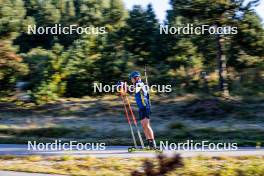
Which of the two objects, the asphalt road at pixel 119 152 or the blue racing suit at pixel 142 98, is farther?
the blue racing suit at pixel 142 98

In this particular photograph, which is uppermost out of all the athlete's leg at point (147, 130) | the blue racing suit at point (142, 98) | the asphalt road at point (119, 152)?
the blue racing suit at point (142, 98)

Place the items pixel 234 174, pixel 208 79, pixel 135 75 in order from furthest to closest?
pixel 208 79 → pixel 135 75 → pixel 234 174

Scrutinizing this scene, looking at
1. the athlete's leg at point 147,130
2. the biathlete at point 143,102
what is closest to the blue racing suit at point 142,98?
the biathlete at point 143,102

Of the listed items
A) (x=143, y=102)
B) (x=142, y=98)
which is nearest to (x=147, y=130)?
(x=143, y=102)

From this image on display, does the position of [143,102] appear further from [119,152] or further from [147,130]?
[119,152]

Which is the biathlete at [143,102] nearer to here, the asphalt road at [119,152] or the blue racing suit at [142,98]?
the blue racing suit at [142,98]

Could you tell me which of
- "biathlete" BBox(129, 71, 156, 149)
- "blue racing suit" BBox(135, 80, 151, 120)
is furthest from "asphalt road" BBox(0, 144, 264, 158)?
"blue racing suit" BBox(135, 80, 151, 120)

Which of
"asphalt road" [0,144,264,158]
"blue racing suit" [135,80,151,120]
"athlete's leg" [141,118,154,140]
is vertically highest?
"blue racing suit" [135,80,151,120]

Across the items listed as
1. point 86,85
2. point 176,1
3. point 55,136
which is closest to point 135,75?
point 55,136

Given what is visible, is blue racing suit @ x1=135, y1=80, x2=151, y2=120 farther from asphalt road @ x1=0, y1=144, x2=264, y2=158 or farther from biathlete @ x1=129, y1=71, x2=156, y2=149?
asphalt road @ x1=0, y1=144, x2=264, y2=158

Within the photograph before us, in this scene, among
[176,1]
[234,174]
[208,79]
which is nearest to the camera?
[234,174]

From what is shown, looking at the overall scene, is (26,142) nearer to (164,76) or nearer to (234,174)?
(234,174)

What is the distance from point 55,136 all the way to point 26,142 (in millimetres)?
1908

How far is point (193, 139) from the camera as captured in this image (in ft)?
46.8
